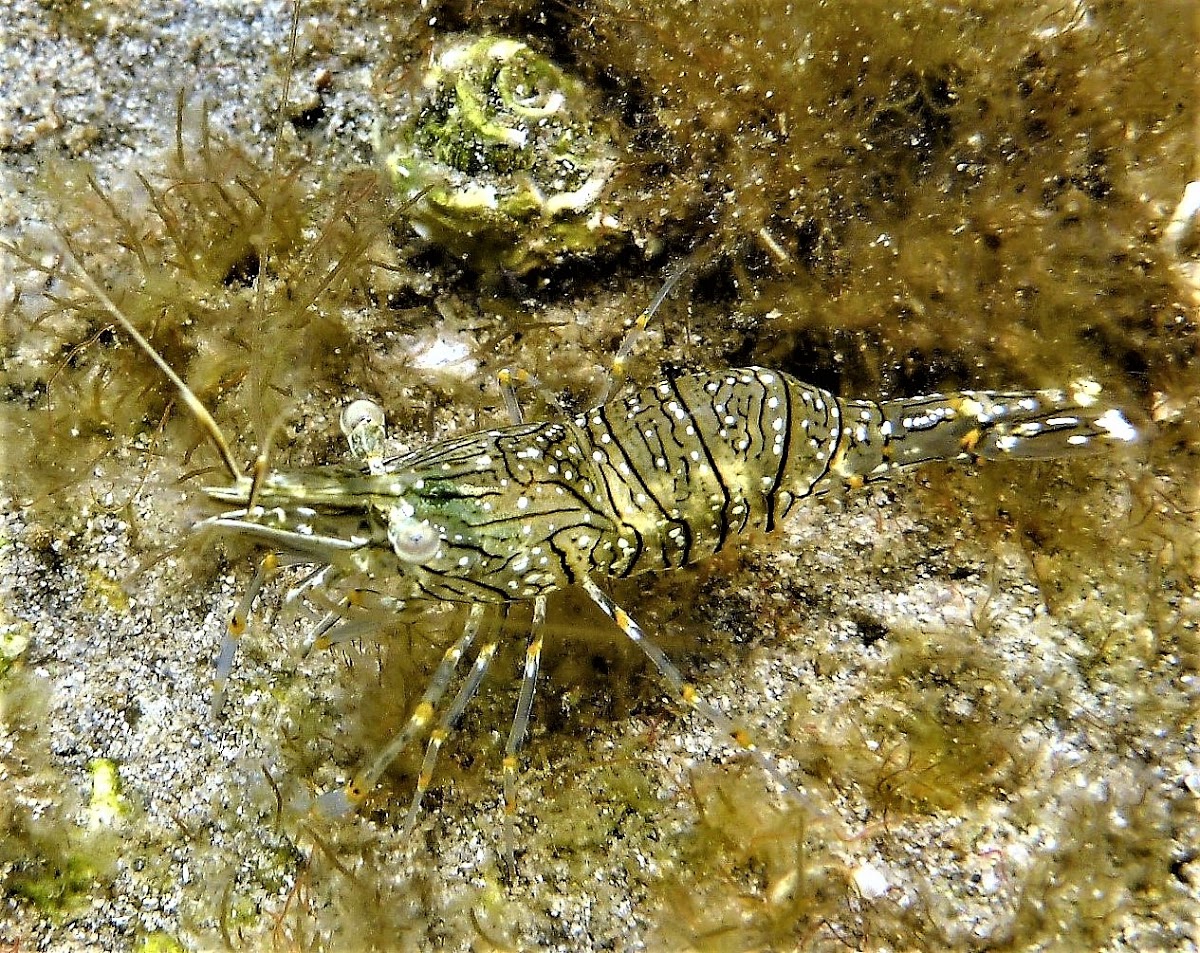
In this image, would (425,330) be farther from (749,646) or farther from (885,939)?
(885,939)

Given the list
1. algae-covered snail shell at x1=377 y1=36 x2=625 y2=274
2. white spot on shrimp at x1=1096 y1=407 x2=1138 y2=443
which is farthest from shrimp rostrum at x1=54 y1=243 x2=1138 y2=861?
algae-covered snail shell at x1=377 y1=36 x2=625 y2=274

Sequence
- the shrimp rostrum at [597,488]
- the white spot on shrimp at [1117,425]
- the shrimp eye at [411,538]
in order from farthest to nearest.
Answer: the white spot on shrimp at [1117,425], the shrimp rostrum at [597,488], the shrimp eye at [411,538]

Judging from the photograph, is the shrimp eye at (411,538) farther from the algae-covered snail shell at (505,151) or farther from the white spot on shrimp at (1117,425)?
the white spot on shrimp at (1117,425)

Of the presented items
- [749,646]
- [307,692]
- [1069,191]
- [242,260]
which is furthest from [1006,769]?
[242,260]

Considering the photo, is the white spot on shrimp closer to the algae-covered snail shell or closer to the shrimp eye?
the algae-covered snail shell

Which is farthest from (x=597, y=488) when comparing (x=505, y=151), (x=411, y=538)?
(x=505, y=151)

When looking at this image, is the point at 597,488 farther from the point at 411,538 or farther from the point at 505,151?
the point at 505,151

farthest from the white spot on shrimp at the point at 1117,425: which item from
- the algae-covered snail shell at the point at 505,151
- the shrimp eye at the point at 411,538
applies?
the shrimp eye at the point at 411,538
